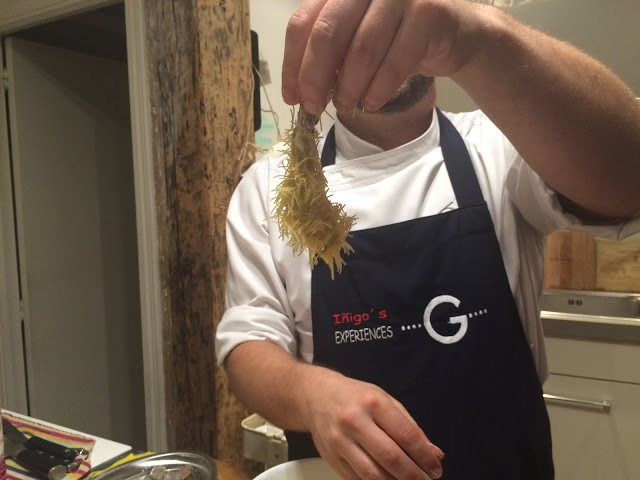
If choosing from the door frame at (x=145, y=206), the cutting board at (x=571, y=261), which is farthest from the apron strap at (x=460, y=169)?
the cutting board at (x=571, y=261)

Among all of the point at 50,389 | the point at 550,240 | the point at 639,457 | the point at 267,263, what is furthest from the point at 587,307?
the point at 50,389

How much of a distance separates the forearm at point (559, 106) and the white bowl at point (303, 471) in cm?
46

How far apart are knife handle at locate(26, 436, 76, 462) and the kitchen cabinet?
1421 mm

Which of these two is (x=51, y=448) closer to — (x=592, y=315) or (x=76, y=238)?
(x=76, y=238)

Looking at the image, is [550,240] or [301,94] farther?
[550,240]

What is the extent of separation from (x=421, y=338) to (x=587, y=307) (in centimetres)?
132

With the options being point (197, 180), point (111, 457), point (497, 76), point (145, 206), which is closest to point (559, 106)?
point (497, 76)

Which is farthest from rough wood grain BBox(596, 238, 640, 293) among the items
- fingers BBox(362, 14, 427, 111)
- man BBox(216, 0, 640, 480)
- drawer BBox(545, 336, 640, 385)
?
fingers BBox(362, 14, 427, 111)

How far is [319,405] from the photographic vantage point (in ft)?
1.90

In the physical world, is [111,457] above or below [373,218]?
below

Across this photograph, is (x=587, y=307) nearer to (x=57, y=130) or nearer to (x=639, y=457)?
(x=639, y=457)

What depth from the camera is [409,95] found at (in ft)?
2.83

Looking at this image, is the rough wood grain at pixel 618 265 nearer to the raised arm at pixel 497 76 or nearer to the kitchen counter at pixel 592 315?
the kitchen counter at pixel 592 315

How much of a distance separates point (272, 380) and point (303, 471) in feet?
0.44
